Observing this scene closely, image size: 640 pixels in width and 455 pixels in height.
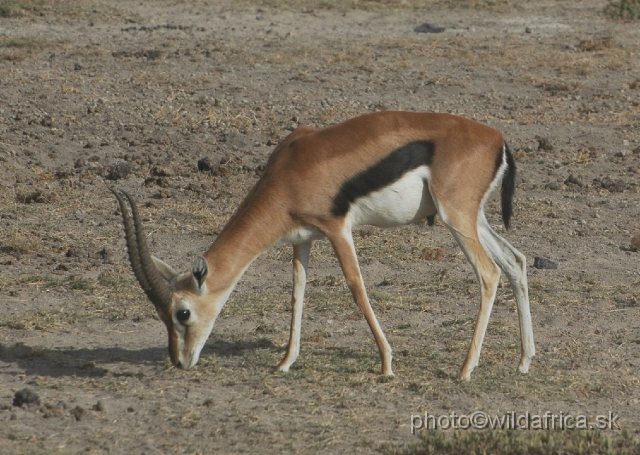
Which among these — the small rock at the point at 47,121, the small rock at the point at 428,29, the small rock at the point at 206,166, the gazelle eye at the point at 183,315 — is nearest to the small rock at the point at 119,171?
the small rock at the point at 206,166

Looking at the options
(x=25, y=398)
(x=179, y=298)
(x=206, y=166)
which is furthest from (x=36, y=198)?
(x=25, y=398)

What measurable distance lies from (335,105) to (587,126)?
3.31 m

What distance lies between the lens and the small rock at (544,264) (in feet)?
29.7

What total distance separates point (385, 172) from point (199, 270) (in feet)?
4.28

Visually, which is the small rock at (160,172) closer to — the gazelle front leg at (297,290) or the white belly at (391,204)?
the gazelle front leg at (297,290)

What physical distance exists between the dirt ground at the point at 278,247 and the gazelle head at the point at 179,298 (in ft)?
0.92

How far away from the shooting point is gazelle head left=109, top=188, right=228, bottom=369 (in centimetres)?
610

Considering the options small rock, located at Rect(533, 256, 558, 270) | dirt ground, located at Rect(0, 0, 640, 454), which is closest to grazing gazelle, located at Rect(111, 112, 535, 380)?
dirt ground, located at Rect(0, 0, 640, 454)

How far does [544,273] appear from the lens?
8938mm

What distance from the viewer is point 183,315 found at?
20.5ft

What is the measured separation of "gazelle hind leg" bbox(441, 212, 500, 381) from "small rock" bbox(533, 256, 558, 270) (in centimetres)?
258

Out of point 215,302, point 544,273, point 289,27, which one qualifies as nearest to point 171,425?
point 215,302

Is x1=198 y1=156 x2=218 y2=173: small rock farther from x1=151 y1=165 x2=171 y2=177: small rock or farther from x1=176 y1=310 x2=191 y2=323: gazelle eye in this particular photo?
x1=176 y1=310 x2=191 y2=323: gazelle eye

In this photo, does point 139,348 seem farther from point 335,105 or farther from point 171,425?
point 335,105
